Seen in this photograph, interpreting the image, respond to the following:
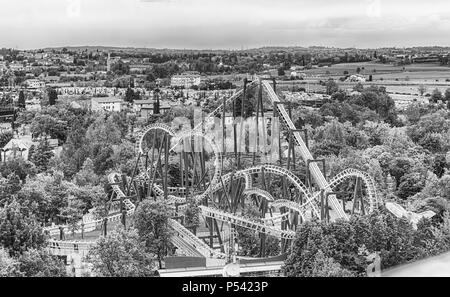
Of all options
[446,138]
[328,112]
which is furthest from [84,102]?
[446,138]

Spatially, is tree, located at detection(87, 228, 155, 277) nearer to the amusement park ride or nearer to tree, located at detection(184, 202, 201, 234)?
the amusement park ride

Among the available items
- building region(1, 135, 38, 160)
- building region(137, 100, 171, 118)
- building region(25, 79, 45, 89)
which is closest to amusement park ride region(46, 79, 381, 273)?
building region(1, 135, 38, 160)

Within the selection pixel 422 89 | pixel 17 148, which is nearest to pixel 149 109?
pixel 17 148

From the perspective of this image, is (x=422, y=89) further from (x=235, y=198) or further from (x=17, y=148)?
(x=235, y=198)

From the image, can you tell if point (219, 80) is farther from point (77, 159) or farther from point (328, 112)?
point (77, 159)

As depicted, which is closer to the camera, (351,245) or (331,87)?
(351,245)

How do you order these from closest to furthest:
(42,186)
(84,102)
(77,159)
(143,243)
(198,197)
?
1. (143,243)
2. (198,197)
3. (42,186)
4. (77,159)
5. (84,102)
